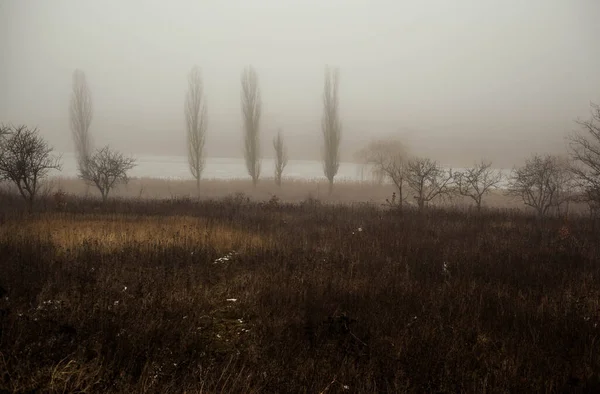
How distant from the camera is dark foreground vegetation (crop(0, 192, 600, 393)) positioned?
2930 mm

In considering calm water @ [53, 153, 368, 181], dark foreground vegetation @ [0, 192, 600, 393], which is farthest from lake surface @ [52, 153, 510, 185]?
dark foreground vegetation @ [0, 192, 600, 393]

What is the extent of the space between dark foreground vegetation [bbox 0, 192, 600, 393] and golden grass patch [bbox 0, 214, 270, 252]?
0.08 meters

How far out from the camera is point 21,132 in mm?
12719

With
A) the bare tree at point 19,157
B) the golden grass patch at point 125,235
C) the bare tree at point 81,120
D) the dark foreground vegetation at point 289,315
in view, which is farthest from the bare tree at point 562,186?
the bare tree at point 81,120

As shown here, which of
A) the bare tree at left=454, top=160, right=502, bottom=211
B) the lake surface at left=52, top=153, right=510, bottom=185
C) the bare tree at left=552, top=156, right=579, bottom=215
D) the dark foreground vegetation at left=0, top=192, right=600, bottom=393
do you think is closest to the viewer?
the dark foreground vegetation at left=0, top=192, right=600, bottom=393

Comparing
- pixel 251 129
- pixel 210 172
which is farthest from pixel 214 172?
pixel 251 129

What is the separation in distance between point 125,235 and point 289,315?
6.42m

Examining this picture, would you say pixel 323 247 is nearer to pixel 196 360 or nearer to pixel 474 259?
pixel 474 259

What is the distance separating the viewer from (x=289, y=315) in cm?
436

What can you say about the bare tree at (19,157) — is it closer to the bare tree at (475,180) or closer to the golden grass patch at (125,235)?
the golden grass patch at (125,235)

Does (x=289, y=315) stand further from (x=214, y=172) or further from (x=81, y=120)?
(x=214, y=172)

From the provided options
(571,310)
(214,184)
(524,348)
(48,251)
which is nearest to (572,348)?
(524,348)

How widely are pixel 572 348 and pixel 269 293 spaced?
395 centimetres

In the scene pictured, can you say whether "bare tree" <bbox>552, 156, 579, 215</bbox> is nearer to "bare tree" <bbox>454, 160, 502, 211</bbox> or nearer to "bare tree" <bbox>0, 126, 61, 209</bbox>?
"bare tree" <bbox>454, 160, 502, 211</bbox>
